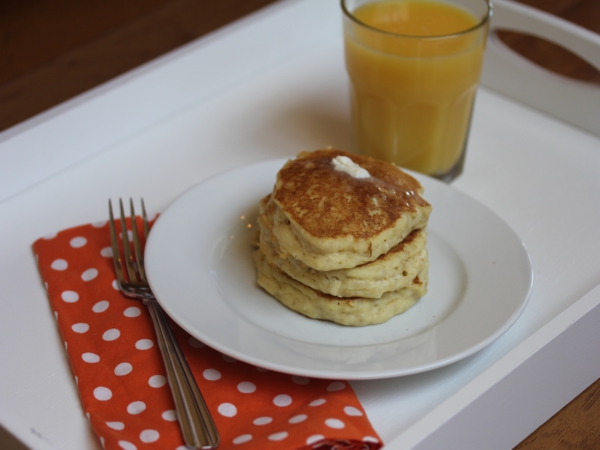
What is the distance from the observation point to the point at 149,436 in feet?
2.91

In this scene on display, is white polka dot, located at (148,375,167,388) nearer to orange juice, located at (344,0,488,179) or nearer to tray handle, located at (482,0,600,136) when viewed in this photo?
orange juice, located at (344,0,488,179)

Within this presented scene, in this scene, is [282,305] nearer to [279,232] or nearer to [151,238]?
[279,232]

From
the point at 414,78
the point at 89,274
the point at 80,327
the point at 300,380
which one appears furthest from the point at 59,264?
the point at 414,78

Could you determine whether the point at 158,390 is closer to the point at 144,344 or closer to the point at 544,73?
the point at 144,344

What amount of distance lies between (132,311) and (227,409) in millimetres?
258

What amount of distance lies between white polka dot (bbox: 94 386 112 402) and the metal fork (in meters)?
0.09

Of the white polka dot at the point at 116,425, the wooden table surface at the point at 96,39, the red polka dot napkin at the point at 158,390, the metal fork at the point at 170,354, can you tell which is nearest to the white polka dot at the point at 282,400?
the red polka dot napkin at the point at 158,390

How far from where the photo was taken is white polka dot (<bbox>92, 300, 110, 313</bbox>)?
1.10 metres

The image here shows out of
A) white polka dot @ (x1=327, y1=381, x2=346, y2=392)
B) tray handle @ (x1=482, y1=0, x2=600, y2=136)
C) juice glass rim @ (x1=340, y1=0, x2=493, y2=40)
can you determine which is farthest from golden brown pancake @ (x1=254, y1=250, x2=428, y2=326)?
tray handle @ (x1=482, y1=0, x2=600, y2=136)

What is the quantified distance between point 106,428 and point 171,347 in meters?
0.15

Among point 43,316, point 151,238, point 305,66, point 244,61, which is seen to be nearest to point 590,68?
point 305,66

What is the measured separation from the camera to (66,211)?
135 cm

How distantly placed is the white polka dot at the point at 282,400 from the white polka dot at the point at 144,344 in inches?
8.5

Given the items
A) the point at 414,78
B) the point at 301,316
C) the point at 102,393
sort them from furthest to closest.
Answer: the point at 414,78
the point at 301,316
the point at 102,393
